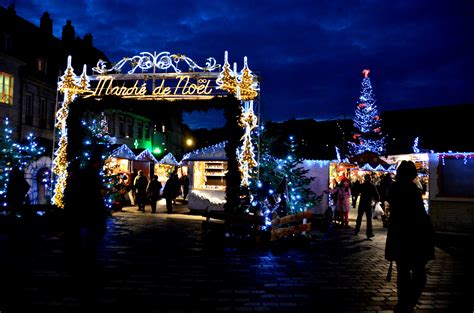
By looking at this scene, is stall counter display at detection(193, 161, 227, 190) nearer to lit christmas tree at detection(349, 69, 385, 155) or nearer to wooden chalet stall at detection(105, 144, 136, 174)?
wooden chalet stall at detection(105, 144, 136, 174)

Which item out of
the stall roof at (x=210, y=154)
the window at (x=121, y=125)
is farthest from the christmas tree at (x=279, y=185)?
the window at (x=121, y=125)

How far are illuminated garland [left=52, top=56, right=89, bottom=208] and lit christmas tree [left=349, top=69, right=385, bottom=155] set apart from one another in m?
33.3

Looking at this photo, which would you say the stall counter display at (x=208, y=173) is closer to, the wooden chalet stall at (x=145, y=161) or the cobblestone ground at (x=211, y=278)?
the wooden chalet stall at (x=145, y=161)

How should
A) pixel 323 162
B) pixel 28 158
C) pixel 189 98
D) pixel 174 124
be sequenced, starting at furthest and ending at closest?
pixel 174 124 → pixel 323 162 → pixel 28 158 → pixel 189 98

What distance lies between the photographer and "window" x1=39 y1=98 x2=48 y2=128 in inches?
1099

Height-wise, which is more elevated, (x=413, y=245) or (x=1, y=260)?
(x=413, y=245)

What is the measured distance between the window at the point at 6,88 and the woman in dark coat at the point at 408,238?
24.8 meters

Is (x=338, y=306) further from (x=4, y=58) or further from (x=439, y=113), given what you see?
(x=439, y=113)

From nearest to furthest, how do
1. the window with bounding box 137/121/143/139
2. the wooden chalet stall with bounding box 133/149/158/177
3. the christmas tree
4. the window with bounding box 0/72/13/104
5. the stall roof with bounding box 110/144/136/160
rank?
the christmas tree, the stall roof with bounding box 110/144/136/160, the window with bounding box 0/72/13/104, the wooden chalet stall with bounding box 133/149/158/177, the window with bounding box 137/121/143/139

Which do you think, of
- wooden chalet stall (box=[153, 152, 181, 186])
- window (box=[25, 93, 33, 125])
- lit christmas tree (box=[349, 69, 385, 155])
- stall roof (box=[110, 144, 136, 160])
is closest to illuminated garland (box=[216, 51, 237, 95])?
stall roof (box=[110, 144, 136, 160])

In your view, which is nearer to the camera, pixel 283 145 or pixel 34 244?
pixel 34 244

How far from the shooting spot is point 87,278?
5.58m

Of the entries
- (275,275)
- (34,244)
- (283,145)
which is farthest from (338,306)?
(283,145)

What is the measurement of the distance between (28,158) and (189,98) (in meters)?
7.36
